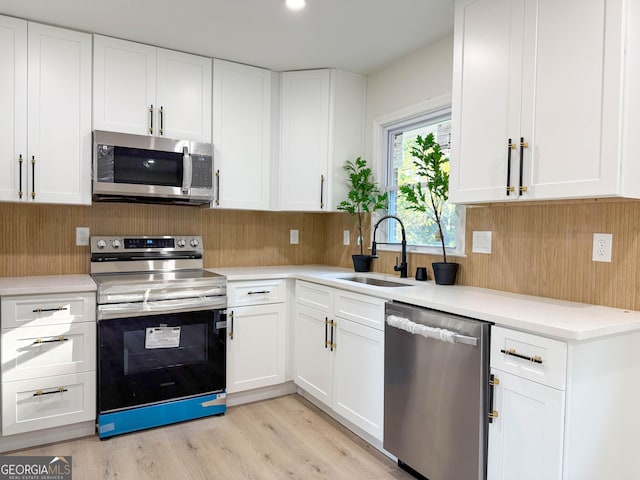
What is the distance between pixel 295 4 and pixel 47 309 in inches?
82.7

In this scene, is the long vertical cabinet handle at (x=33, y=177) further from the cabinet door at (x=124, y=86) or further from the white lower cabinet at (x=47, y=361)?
the white lower cabinet at (x=47, y=361)

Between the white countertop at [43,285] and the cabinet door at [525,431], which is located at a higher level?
the white countertop at [43,285]

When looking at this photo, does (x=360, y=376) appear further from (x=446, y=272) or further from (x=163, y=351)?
(x=163, y=351)

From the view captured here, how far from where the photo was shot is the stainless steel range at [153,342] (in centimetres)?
247

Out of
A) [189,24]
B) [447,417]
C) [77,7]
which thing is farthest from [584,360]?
[77,7]

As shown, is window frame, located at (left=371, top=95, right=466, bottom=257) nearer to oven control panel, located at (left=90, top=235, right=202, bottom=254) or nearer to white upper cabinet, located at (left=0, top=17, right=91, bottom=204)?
oven control panel, located at (left=90, top=235, right=202, bottom=254)

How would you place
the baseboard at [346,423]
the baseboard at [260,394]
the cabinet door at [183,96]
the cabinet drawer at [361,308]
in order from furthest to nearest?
the baseboard at [260,394] → the cabinet door at [183,96] → the baseboard at [346,423] → the cabinet drawer at [361,308]

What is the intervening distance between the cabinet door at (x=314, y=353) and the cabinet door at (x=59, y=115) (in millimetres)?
1568

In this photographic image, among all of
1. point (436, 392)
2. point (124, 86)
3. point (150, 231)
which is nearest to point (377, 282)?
point (436, 392)

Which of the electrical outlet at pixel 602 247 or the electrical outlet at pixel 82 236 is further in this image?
the electrical outlet at pixel 82 236

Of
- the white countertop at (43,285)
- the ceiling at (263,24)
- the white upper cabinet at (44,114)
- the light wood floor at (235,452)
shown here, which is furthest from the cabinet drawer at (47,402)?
the ceiling at (263,24)

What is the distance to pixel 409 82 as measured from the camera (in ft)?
9.68

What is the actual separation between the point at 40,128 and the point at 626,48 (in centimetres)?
289

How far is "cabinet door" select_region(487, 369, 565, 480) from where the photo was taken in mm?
1475
